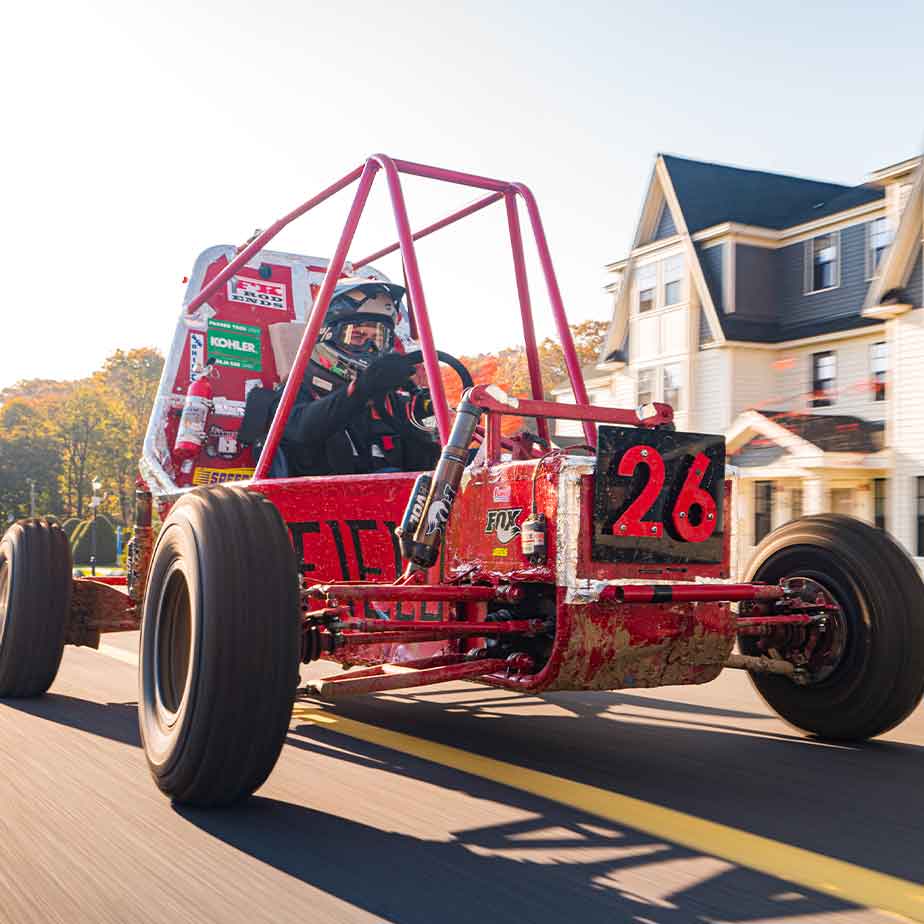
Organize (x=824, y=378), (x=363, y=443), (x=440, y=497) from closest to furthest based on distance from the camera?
(x=440, y=497) → (x=363, y=443) → (x=824, y=378)

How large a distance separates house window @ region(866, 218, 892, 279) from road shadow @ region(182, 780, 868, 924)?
2102 cm

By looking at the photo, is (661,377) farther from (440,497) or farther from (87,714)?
(440,497)

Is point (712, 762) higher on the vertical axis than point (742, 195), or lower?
lower

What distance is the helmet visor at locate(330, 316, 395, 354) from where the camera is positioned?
818cm

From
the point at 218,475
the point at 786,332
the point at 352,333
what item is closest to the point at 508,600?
the point at 352,333

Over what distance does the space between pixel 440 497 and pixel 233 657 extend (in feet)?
3.85

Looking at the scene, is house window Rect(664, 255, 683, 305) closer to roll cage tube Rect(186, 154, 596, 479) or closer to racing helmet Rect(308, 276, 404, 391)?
racing helmet Rect(308, 276, 404, 391)

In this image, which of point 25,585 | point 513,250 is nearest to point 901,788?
point 513,250

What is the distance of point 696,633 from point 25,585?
4035 mm

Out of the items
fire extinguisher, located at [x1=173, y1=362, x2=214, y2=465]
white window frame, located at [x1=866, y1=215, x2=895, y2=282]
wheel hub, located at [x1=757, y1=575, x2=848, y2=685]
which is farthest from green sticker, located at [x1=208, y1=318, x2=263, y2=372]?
white window frame, located at [x1=866, y1=215, x2=895, y2=282]

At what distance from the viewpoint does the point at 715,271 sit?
26125 mm

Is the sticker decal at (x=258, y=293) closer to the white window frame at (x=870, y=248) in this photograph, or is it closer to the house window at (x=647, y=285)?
the white window frame at (x=870, y=248)

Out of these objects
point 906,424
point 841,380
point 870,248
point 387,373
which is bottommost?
point 387,373

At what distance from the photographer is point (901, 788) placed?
15.0ft
